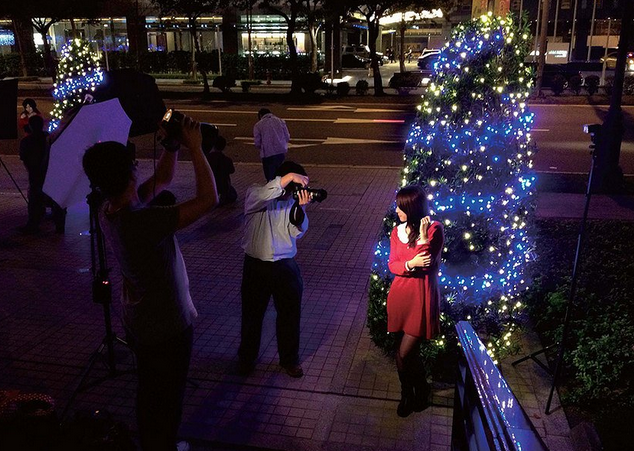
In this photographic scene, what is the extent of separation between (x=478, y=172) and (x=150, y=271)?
2820 millimetres

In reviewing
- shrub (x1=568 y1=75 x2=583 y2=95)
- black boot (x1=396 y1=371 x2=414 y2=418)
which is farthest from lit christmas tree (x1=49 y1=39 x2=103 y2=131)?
shrub (x1=568 y1=75 x2=583 y2=95)

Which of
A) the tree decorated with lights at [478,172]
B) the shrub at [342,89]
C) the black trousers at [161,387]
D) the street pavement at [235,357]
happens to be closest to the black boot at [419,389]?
the street pavement at [235,357]

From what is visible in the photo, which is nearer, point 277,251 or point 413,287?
point 413,287

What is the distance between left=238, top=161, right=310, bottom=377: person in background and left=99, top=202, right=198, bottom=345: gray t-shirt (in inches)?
53.0

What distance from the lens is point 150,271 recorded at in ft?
10.0

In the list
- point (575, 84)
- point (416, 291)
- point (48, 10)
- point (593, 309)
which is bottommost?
point (593, 309)

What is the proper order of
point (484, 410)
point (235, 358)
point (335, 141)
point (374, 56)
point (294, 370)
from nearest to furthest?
point (484, 410) → point (294, 370) → point (235, 358) → point (335, 141) → point (374, 56)

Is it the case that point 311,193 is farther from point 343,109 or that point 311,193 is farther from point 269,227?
point 343,109

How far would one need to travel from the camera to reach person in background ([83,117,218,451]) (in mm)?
2932

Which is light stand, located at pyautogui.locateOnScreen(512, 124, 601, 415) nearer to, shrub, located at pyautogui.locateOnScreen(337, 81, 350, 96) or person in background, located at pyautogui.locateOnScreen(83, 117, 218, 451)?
person in background, located at pyautogui.locateOnScreen(83, 117, 218, 451)

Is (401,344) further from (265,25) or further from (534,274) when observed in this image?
(265,25)

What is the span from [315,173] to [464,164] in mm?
8574

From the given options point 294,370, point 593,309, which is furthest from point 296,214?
point 593,309

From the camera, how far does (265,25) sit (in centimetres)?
4181
